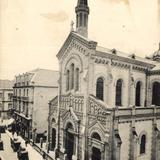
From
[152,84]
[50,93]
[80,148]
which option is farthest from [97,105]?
[50,93]

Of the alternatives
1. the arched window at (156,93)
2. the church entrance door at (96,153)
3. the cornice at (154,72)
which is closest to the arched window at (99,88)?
the church entrance door at (96,153)

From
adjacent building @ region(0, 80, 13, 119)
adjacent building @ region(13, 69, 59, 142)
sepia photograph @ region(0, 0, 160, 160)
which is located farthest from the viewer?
adjacent building @ region(0, 80, 13, 119)

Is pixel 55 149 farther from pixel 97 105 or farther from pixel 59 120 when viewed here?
pixel 97 105

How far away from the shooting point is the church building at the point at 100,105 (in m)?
15.3

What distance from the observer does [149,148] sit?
57.8 ft

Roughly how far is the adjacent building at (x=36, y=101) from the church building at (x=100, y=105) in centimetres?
633

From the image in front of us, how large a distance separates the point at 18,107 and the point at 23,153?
15.1 meters

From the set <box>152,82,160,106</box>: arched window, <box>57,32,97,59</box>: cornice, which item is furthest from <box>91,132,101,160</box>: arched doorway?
<box>152,82,160,106</box>: arched window

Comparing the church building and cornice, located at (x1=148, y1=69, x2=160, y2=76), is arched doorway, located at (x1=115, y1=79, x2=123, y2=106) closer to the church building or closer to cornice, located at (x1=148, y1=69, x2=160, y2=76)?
the church building

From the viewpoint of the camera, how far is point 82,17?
18.8 m

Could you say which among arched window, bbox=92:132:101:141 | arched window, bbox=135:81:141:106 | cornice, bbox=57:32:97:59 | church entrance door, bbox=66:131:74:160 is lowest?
church entrance door, bbox=66:131:74:160

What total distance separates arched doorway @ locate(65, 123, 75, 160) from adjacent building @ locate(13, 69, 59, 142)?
26.4ft

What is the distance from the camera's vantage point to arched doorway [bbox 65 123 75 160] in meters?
19.1

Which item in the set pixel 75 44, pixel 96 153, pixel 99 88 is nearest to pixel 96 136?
pixel 96 153
